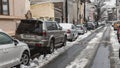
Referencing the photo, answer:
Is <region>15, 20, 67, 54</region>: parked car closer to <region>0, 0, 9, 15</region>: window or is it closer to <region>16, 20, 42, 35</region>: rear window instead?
<region>16, 20, 42, 35</region>: rear window

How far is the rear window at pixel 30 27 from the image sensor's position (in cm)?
1600

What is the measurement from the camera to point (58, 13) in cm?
5831

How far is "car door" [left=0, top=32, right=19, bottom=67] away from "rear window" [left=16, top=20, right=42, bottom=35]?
4798 millimetres

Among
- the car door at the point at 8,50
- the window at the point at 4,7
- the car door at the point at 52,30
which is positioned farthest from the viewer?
the window at the point at 4,7

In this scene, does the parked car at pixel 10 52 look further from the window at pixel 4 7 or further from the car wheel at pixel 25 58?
the window at pixel 4 7

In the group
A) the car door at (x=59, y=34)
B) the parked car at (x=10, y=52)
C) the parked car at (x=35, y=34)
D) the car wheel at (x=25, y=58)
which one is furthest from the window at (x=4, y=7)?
the parked car at (x=10, y=52)

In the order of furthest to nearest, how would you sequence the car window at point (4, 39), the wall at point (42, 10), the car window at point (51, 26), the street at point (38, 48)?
the wall at point (42, 10) < the car window at point (51, 26) < the street at point (38, 48) < the car window at point (4, 39)

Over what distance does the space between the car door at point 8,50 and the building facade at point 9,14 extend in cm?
901

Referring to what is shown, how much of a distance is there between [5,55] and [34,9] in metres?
35.1

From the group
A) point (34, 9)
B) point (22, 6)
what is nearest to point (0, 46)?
point (22, 6)

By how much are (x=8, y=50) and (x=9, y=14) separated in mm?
11282

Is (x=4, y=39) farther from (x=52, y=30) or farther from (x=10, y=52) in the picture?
(x=52, y=30)

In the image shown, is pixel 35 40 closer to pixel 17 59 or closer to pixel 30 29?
pixel 30 29

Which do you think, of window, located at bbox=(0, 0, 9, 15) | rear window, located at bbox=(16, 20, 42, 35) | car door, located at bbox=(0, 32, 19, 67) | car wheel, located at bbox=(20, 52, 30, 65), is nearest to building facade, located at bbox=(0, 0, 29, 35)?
window, located at bbox=(0, 0, 9, 15)
